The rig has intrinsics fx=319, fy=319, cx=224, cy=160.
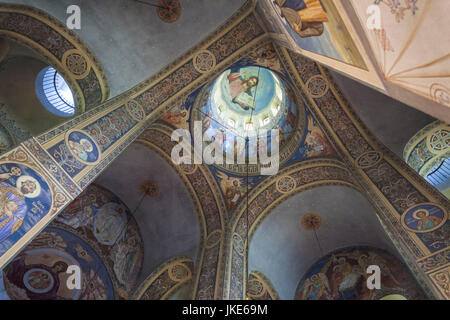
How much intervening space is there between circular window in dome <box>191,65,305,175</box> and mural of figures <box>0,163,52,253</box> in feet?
18.0

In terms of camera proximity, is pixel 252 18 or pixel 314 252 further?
pixel 314 252

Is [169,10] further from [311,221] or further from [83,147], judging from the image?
[311,221]

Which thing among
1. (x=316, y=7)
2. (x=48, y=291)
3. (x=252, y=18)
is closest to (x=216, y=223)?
(x=48, y=291)

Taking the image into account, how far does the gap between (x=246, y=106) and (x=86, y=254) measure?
24.6 ft

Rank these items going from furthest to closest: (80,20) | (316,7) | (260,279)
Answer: (260,279), (80,20), (316,7)

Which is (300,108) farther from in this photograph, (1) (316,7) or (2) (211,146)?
(1) (316,7)

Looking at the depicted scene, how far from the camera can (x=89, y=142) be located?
21.3ft

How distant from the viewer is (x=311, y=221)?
416 inches

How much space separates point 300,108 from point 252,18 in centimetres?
297

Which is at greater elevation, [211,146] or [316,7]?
[211,146]

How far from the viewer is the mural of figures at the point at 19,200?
4.73m

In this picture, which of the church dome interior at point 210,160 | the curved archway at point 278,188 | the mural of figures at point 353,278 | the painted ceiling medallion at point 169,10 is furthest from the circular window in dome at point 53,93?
the mural of figures at point 353,278

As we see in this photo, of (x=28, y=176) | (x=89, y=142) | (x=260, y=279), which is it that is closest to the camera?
(x=28, y=176)

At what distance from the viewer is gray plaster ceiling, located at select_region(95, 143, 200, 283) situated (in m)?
10.5
